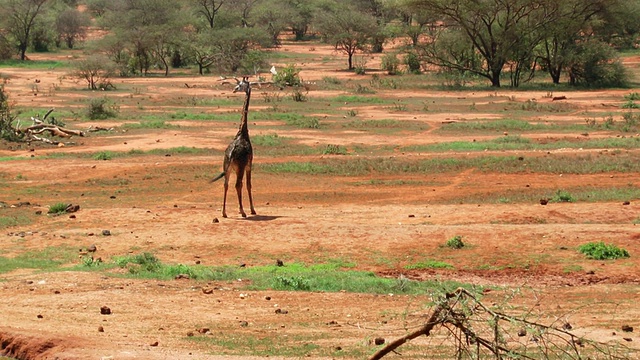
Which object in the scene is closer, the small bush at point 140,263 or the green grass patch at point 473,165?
the small bush at point 140,263

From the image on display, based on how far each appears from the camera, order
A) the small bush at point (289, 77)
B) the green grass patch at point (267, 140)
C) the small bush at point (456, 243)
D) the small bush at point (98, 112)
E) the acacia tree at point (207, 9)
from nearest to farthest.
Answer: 1. the small bush at point (456, 243)
2. the green grass patch at point (267, 140)
3. the small bush at point (98, 112)
4. the small bush at point (289, 77)
5. the acacia tree at point (207, 9)

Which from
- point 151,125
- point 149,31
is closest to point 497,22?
point 149,31

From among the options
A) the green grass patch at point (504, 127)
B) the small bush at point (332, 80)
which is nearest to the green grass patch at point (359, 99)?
the small bush at point (332, 80)

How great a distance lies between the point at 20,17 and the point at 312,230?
47.9 meters

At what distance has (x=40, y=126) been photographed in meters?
27.3

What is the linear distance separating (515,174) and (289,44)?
47099mm

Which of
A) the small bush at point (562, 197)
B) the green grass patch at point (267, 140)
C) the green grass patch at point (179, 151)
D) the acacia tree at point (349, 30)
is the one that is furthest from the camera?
the acacia tree at point (349, 30)

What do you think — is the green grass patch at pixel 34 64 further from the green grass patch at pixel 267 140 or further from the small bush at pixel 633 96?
the small bush at pixel 633 96

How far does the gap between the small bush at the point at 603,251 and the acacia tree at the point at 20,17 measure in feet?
161

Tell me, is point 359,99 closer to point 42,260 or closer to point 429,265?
point 429,265

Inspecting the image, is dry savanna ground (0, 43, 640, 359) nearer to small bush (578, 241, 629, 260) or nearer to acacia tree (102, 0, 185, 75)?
small bush (578, 241, 629, 260)

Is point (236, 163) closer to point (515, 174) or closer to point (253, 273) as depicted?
point (253, 273)

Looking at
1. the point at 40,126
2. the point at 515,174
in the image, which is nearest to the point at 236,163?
the point at 515,174

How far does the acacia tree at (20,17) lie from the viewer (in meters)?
56.5
